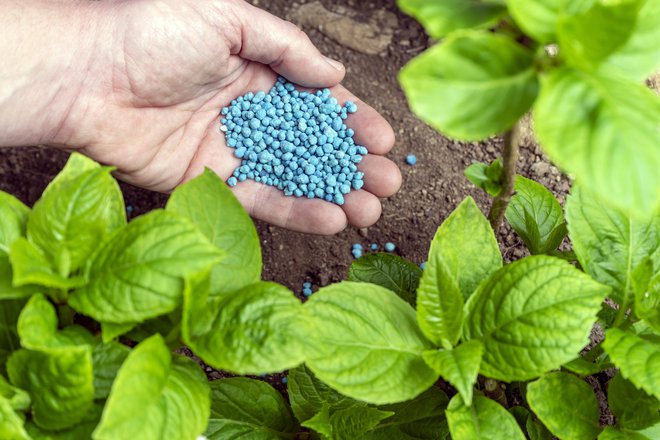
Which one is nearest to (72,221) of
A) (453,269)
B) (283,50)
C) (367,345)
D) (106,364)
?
(106,364)

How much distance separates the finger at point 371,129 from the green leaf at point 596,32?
1.22 metres

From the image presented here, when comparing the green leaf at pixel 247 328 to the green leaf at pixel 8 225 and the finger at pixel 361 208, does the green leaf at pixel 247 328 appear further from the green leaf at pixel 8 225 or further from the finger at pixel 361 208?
the finger at pixel 361 208

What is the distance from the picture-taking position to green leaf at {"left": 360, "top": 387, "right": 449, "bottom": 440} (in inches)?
47.1

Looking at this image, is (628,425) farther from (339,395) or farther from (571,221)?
(339,395)

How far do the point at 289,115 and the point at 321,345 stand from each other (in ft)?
3.61

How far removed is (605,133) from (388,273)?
735 millimetres

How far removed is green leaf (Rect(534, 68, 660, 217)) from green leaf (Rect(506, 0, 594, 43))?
0.04 meters

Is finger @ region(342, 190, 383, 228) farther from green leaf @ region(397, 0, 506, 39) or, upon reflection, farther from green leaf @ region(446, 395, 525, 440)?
green leaf @ region(397, 0, 506, 39)

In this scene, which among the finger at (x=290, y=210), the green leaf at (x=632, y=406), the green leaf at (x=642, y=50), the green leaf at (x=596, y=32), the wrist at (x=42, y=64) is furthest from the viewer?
the finger at (x=290, y=210)

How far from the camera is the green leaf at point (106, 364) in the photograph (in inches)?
35.0

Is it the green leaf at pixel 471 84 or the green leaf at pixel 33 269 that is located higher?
the green leaf at pixel 471 84

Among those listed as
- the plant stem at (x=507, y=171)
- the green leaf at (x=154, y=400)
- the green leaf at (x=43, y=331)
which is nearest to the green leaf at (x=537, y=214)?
the plant stem at (x=507, y=171)

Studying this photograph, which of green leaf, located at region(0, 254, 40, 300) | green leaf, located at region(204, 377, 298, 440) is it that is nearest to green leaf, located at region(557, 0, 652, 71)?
green leaf, located at region(0, 254, 40, 300)

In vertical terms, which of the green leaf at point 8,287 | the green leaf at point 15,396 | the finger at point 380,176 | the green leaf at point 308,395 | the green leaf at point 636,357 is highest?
the green leaf at point 636,357
